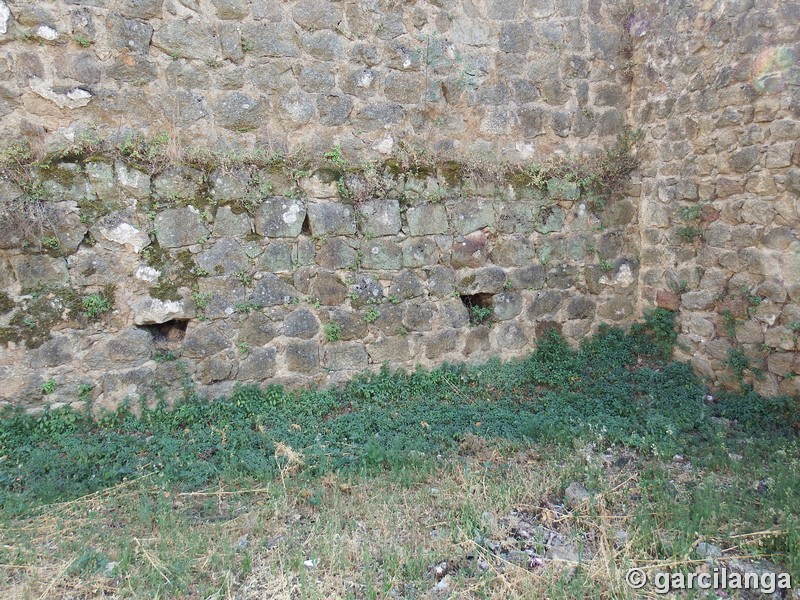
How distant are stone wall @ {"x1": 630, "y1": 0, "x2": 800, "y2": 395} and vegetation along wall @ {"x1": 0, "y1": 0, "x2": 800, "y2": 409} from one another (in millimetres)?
17

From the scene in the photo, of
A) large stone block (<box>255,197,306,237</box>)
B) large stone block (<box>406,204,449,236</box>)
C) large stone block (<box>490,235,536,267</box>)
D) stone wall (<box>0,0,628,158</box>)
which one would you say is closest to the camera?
stone wall (<box>0,0,628,158</box>)

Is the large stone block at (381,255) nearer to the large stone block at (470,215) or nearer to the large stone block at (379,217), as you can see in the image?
the large stone block at (379,217)

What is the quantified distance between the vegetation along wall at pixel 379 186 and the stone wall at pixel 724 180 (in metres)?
0.02

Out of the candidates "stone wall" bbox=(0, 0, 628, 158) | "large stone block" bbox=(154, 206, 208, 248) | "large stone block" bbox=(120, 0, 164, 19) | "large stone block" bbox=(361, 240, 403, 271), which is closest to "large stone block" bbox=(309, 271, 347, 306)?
"large stone block" bbox=(361, 240, 403, 271)

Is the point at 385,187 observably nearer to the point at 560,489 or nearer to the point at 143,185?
the point at 143,185

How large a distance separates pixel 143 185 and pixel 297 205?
1.06 meters

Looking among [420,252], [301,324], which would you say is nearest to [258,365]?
[301,324]

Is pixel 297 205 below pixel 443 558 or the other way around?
the other way around

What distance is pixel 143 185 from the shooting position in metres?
3.95

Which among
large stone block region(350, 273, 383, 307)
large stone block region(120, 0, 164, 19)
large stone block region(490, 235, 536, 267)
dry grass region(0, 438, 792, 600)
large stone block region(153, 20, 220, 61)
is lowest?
dry grass region(0, 438, 792, 600)

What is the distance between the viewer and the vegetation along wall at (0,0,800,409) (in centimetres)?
384

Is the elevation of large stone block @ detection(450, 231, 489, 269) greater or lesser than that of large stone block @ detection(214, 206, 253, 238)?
lesser

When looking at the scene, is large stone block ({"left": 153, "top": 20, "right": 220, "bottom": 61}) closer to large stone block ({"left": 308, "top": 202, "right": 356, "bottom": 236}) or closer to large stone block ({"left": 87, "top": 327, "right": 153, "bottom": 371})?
large stone block ({"left": 308, "top": 202, "right": 356, "bottom": 236})

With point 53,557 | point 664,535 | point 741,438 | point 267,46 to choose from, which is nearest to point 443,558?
point 664,535
